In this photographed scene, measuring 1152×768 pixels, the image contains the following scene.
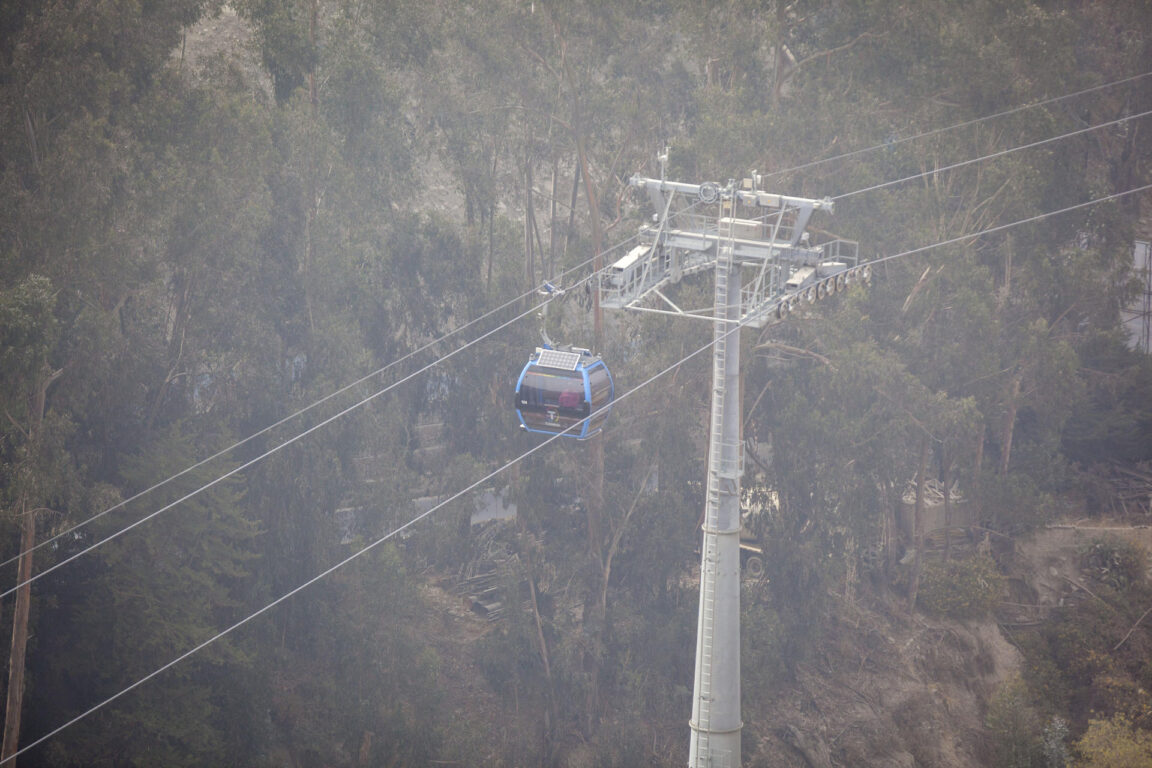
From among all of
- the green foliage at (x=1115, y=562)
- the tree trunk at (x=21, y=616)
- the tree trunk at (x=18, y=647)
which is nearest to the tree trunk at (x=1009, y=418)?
the green foliage at (x=1115, y=562)

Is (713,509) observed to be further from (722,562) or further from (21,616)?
(21,616)

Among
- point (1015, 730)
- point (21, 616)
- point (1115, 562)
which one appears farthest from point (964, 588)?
point (21, 616)

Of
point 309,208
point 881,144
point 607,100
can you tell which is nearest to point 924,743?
point 881,144

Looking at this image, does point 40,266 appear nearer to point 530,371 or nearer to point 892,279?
point 530,371

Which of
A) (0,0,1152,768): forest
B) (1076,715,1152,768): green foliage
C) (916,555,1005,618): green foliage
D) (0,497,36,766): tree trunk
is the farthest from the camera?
(916,555,1005,618): green foliage

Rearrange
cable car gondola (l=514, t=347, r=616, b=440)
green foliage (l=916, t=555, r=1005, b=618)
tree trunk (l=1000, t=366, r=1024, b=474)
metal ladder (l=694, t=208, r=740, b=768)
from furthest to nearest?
tree trunk (l=1000, t=366, r=1024, b=474) < green foliage (l=916, t=555, r=1005, b=618) < cable car gondola (l=514, t=347, r=616, b=440) < metal ladder (l=694, t=208, r=740, b=768)

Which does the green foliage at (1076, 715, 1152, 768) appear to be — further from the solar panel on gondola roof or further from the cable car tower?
the solar panel on gondola roof

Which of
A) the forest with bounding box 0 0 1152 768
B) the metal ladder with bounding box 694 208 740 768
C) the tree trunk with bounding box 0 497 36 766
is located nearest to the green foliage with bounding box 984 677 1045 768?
the forest with bounding box 0 0 1152 768

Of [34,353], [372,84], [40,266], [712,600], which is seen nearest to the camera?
[712,600]
